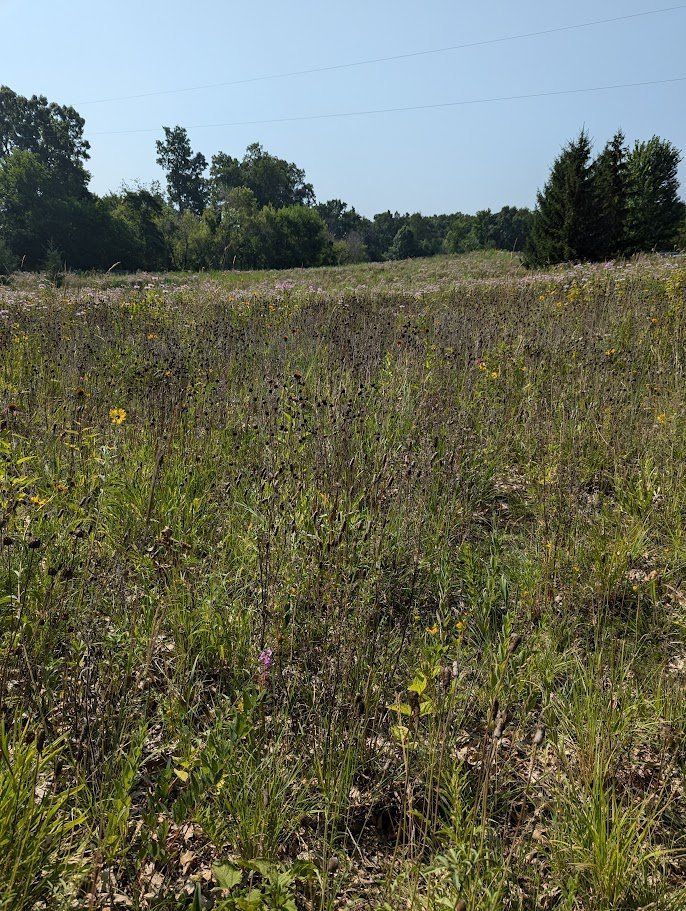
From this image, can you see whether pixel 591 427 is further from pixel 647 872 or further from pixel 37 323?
pixel 37 323

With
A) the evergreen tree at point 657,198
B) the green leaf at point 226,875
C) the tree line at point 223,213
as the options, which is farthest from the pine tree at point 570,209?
the green leaf at point 226,875

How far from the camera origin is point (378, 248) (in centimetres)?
10275

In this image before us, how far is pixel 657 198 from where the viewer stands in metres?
36.2

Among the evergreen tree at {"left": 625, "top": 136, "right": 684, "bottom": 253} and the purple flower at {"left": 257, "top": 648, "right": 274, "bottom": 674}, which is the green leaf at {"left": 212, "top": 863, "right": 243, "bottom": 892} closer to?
the purple flower at {"left": 257, "top": 648, "right": 274, "bottom": 674}

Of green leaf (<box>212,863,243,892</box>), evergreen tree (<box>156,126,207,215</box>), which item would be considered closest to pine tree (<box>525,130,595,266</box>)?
green leaf (<box>212,863,243,892</box>)

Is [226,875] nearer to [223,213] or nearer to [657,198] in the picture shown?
[657,198]

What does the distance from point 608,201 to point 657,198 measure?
1982cm

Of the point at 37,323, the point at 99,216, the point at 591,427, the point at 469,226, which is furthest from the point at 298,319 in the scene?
the point at 469,226

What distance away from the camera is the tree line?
21.9 meters

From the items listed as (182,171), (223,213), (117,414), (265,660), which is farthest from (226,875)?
(182,171)

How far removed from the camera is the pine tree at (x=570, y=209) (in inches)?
834

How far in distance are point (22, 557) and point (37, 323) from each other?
18.3ft

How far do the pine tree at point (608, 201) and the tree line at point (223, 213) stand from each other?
5 centimetres

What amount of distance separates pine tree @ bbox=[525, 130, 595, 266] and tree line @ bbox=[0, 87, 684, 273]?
4 cm
